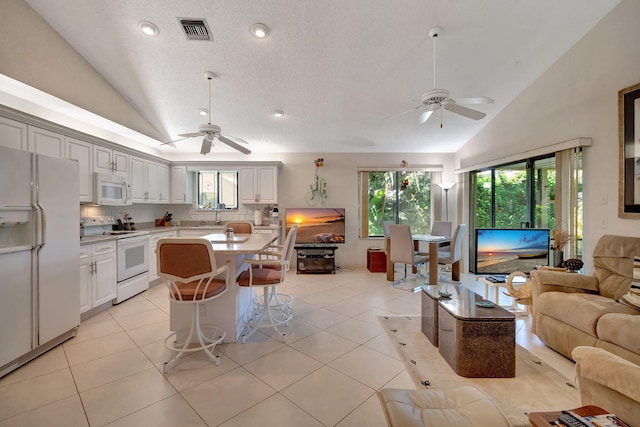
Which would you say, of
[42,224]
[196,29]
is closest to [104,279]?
[42,224]

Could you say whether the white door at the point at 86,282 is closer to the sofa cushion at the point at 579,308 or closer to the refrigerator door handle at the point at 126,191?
the refrigerator door handle at the point at 126,191

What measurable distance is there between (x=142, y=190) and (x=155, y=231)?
2.60 ft

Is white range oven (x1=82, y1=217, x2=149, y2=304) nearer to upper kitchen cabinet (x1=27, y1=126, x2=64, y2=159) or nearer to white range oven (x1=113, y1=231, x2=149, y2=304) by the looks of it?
white range oven (x1=113, y1=231, x2=149, y2=304)

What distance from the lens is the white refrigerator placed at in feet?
6.81

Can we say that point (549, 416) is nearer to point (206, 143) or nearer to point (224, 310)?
point (224, 310)

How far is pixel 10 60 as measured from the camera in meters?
2.50

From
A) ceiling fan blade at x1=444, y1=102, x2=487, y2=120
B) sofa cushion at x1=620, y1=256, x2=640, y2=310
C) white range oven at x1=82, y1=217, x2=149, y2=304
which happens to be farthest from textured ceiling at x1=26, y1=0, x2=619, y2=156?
sofa cushion at x1=620, y1=256, x2=640, y2=310

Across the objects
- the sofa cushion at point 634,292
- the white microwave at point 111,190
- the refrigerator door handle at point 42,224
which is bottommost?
the sofa cushion at point 634,292

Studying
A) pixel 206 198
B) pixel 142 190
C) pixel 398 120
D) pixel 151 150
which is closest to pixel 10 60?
pixel 142 190

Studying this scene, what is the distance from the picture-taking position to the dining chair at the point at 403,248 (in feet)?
14.3

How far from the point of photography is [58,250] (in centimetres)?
248

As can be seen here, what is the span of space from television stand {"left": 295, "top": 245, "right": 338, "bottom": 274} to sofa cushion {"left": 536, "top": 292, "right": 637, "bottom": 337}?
333 cm

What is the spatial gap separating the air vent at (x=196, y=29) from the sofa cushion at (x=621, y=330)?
14.0 ft

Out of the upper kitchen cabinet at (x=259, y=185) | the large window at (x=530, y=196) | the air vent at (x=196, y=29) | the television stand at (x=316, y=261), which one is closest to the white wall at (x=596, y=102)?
the large window at (x=530, y=196)
